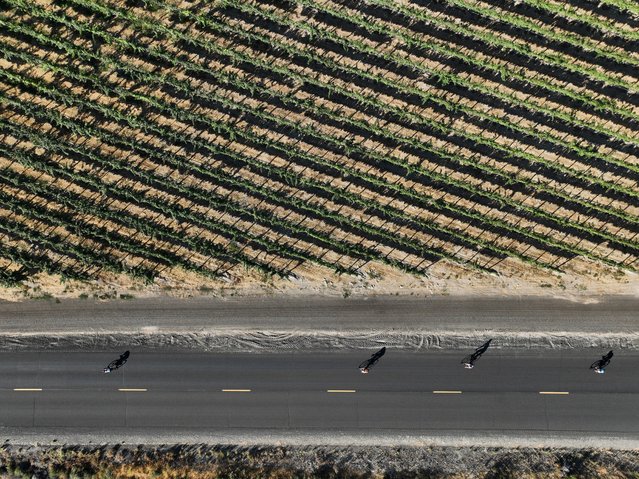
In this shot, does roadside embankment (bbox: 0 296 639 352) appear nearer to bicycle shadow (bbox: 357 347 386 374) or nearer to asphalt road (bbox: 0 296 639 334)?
asphalt road (bbox: 0 296 639 334)

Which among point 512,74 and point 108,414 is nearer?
point 512,74

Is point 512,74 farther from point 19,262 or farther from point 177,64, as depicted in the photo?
point 19,262

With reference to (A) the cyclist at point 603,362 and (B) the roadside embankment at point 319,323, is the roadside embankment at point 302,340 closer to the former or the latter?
(B) the roadside embankment at point 319,323

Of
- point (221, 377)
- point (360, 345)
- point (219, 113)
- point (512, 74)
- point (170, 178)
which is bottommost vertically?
point (221, 377)

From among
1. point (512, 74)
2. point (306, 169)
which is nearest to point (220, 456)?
point (306, 169)

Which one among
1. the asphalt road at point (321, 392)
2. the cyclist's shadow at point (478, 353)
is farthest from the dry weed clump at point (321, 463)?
the cyclist's shadow at point (478, 353)

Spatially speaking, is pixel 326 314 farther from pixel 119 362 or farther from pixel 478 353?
pixel 119 362
